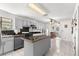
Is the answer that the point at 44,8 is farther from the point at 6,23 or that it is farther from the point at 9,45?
the point at 9,45

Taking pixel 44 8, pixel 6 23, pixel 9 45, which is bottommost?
pixel 9 45

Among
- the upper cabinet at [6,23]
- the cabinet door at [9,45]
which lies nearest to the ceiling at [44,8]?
the upper cabinet at [6,23]

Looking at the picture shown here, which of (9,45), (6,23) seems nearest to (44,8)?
(6,23)

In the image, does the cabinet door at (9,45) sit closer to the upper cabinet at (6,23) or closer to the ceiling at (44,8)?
the upper cabinet at (6,23)

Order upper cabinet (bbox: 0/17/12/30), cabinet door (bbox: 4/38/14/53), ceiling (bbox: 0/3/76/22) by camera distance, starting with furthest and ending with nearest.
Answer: cabinet door (bbox: 4/38/14/53) → upper cabinet (bbox: 0/17/12/30) → ceiling (bbox: 0/3/76/22)

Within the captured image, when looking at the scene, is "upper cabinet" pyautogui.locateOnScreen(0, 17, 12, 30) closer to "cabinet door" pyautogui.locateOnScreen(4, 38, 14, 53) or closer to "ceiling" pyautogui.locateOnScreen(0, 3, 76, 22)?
"ceiling" pyautogui.locateOnScreen(0, 3, 76, 22)

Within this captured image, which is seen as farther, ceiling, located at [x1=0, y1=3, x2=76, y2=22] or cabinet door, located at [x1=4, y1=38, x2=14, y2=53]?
cabinet door, located at [x1=4, y1=38, x2=14, y2=53]

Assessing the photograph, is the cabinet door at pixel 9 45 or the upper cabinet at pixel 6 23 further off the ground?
the upper cabinet at pixel 6 23

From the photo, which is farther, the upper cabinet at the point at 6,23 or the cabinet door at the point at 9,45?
the cabinet door at the point at 9,45

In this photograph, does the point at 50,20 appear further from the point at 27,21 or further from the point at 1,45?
the point at 1,45

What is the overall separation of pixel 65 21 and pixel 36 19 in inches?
46.9

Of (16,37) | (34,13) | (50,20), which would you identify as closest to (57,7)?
(50,20)

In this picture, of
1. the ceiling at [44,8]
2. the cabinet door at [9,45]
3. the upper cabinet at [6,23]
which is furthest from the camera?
the cabinet door at [9,45]

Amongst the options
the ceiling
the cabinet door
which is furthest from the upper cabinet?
the cabinet door
